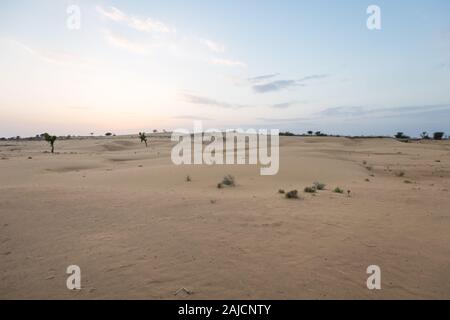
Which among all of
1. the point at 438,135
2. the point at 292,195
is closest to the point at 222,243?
the point at 292,195

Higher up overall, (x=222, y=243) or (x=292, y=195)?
(x=292, y=195)

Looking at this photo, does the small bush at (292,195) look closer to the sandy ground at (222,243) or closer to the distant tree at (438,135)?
the sandy ground at (222,243)

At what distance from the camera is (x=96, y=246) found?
6125mm

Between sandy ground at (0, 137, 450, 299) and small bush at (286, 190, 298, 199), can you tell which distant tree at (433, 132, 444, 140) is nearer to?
sandy ground at (0, 137, 450, 299)

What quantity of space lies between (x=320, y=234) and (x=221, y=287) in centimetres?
296

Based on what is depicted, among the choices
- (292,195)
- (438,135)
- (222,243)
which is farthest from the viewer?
(438,135)

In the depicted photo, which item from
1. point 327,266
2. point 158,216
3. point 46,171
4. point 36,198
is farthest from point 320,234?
point 46,171

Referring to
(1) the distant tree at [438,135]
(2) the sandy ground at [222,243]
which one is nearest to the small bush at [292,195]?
(2) the sandy ground at [222,243]

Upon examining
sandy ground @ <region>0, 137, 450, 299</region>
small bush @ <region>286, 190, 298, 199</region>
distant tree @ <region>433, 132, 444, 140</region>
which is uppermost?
distant tree @ <region>433, 132, 444, 140</region>

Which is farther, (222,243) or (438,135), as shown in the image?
(438,135)

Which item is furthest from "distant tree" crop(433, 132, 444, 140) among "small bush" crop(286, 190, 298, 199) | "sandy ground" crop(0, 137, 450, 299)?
"small bush" crop(286, 190, 298, 199)

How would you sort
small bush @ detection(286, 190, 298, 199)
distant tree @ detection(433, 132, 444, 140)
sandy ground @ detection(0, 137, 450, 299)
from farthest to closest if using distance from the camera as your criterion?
distant tree @ detection(433, 132, 444, 140) → small bush @ detection(286, 190, 298, 199) → sandy ground @ detection(0, 137, 450, 299)

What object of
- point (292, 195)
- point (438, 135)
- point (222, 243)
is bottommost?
point (222, 243)

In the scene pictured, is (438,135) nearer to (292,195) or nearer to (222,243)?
(292,195)
